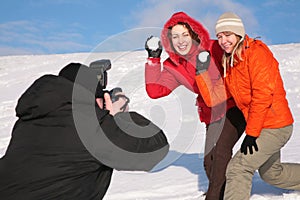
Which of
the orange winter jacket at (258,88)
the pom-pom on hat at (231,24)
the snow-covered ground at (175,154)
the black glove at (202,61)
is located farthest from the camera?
the snow-covered ground at (175,154)

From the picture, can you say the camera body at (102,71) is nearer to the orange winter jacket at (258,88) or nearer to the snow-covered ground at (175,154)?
the snow-covered ground at (175,154)

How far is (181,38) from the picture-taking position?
11.2 feet

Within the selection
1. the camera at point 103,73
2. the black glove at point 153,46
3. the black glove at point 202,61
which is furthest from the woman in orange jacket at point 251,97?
the camera at point 103,73

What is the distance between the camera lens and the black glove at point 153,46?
11.3 ft

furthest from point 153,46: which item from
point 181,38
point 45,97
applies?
point 45,97

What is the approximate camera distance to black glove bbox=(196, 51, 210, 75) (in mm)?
3268

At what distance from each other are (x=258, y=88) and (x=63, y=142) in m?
1.61

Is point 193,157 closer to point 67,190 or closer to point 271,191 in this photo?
point 271,191

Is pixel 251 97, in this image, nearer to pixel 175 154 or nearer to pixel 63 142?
pixel 175 154

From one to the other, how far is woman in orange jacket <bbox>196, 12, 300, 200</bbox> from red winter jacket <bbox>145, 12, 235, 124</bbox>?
1.05ft

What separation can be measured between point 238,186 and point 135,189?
5.36ft

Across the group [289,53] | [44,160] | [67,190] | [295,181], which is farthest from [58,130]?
[289,53]

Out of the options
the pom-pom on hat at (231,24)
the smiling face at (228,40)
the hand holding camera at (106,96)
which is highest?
the pom-pom on hat at (231,24)

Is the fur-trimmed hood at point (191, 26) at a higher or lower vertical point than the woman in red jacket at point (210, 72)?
higher
